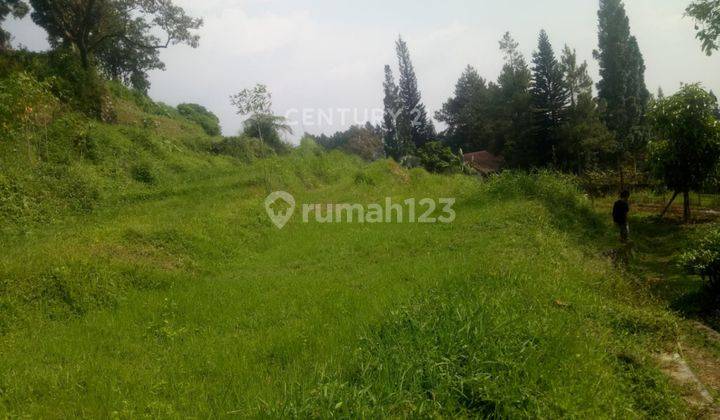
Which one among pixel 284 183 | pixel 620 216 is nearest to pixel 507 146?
pixel 284 183

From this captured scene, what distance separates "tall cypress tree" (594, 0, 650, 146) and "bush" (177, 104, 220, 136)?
28682 mm

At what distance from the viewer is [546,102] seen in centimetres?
2681

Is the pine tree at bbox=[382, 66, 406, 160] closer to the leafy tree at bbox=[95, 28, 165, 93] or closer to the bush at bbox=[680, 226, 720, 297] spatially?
the leafy tree at bbox=[95, 28, 165, 93]

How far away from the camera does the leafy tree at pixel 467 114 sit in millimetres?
37906

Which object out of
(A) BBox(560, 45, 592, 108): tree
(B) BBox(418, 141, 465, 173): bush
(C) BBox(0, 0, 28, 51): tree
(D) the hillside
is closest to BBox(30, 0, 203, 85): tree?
(C) BBox(0, 0, 28, 51): tree

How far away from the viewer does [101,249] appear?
7766 millimetres

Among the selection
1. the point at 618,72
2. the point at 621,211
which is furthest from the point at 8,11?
the point at 618,72

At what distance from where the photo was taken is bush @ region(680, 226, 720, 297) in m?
6.20

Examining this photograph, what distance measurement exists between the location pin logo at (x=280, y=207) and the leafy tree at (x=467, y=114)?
26393mm

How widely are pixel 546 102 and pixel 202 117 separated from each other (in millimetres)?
24353

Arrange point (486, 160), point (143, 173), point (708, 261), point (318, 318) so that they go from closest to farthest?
1. point (318, 318)
2. point (708, 261)
3. point (143, 173)
4. point (486, 160)

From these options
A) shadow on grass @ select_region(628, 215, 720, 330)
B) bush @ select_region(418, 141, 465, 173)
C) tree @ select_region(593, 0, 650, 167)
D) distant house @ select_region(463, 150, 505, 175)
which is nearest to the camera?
shadow on grass @ select_region(628, 215, 720, 330)

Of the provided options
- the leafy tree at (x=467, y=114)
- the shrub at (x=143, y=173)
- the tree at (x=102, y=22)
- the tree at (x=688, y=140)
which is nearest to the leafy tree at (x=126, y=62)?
the tree at (x=102, y=22)

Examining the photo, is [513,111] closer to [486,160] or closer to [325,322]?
[486,160]
